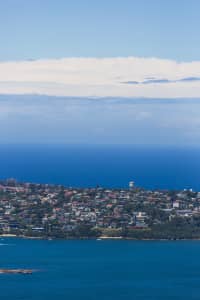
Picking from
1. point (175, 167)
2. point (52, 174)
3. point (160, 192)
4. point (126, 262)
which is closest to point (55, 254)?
point (126, 262)

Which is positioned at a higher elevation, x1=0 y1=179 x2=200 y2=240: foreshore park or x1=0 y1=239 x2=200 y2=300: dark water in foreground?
x1=0 y1=179 x2=200 y2=240: foreshore park

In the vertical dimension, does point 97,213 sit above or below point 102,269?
above

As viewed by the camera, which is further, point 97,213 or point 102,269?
point 97,213

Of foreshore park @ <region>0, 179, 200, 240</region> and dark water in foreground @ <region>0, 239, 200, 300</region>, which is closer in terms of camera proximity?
dark water in foreground @ <region>0, 239, 200, 300</region>

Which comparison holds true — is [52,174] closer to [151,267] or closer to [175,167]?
[175,167]

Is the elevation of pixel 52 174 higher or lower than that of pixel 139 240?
higher
